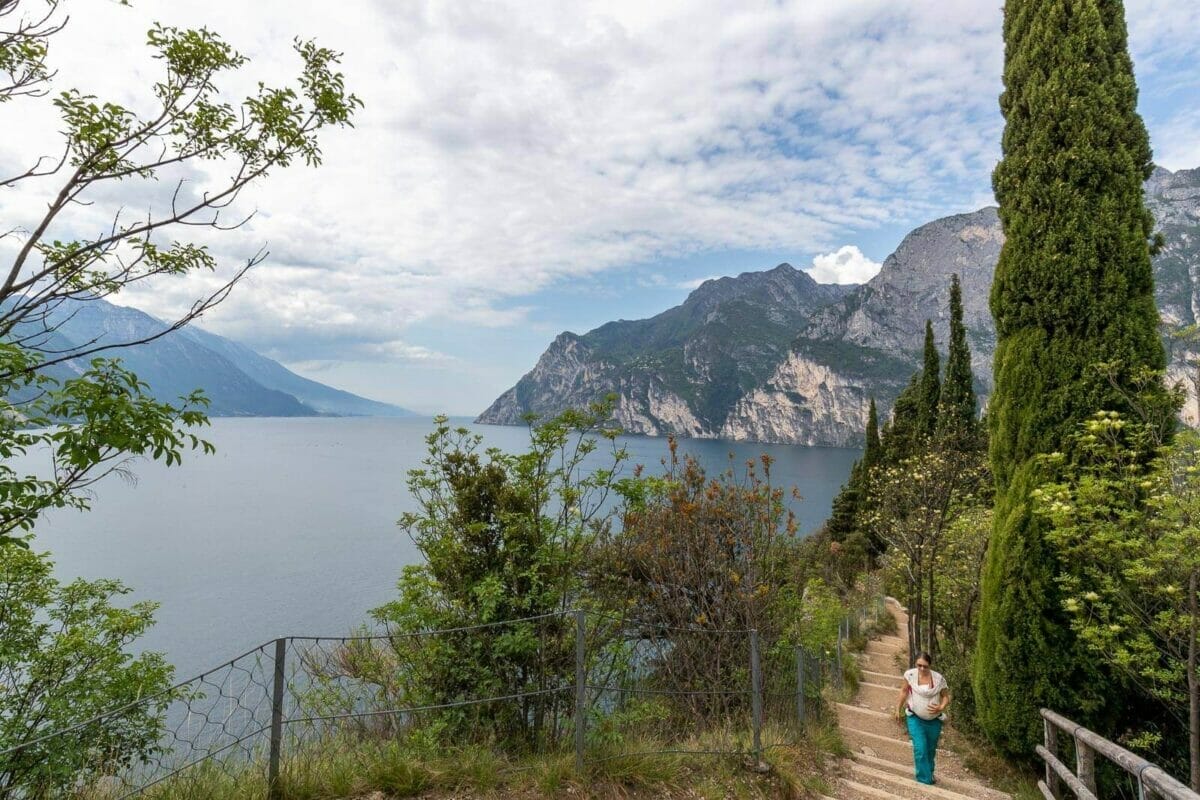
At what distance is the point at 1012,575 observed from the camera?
6355 millimetres

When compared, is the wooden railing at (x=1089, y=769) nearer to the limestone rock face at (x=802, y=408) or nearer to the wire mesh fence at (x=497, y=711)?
the wire mesh fence at (x=497, y=711)

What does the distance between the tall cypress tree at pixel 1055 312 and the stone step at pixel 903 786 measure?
3.08ft

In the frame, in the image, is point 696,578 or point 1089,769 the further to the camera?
point 696,578

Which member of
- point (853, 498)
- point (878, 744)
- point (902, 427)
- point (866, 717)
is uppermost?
point (902, 427)

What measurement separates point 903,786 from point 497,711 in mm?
4444

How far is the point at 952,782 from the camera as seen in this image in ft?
22.1

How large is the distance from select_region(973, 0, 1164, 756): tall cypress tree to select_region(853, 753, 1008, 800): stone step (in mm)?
595

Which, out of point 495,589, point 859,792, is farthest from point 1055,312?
point 495,589

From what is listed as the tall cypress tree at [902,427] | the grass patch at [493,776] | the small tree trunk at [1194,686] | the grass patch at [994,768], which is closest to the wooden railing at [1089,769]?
the small tree trunk at [1194,686]

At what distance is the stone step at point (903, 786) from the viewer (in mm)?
5752

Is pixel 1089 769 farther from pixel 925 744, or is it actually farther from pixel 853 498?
pixel 853 498

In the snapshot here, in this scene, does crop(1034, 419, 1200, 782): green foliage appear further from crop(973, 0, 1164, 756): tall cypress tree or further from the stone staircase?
the stone staircase

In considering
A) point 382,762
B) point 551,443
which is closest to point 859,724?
point 551,443

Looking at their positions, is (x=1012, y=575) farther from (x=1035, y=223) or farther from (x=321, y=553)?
(x=321, y=553)
